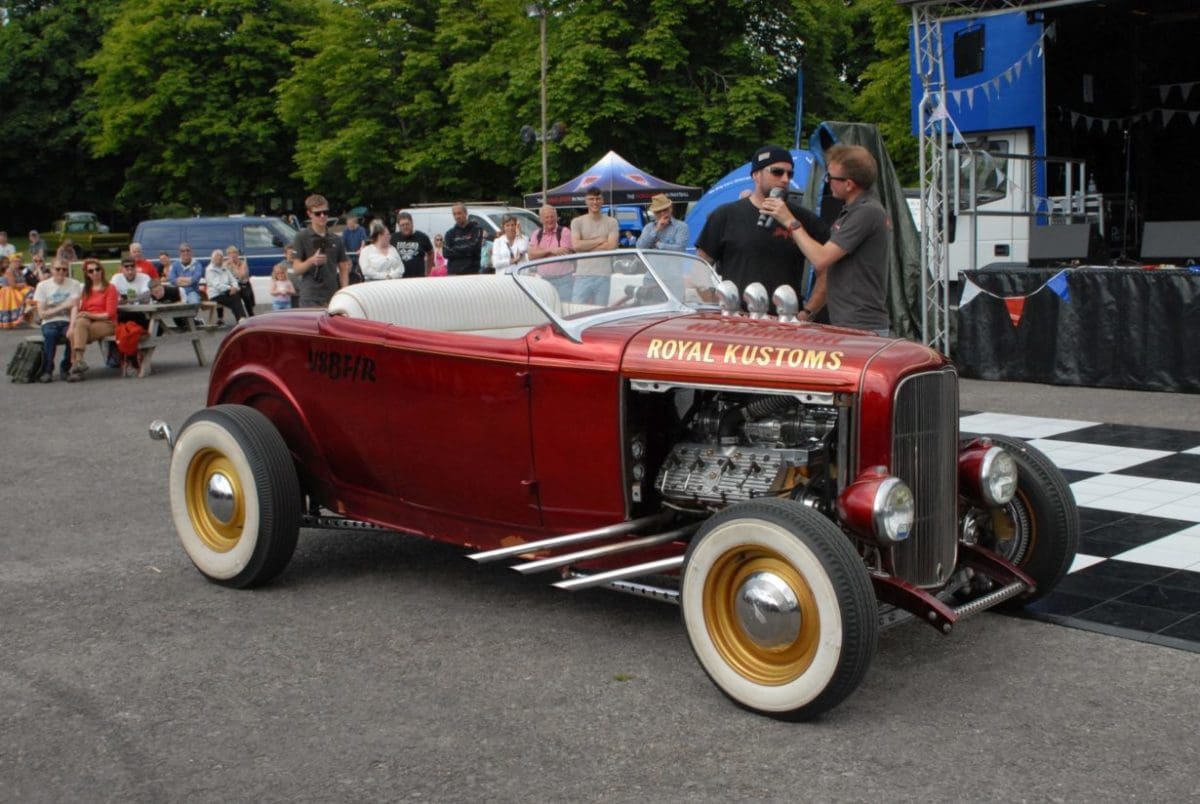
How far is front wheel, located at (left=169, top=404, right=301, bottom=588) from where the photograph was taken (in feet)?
16.5

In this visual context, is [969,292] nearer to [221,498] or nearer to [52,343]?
[221,498]

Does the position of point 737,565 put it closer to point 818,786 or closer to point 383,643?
point 818,786

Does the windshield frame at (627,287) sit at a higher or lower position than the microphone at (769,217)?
lower

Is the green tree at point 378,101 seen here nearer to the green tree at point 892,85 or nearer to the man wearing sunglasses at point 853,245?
the green tree at point 892,85

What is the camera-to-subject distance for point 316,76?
43125mm

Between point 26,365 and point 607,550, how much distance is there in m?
10.8

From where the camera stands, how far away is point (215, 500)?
17.1ft

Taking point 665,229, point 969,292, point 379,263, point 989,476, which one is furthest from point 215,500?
point 969,292

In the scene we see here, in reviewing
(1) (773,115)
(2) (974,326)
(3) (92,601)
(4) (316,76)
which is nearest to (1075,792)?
(3) (92,601)

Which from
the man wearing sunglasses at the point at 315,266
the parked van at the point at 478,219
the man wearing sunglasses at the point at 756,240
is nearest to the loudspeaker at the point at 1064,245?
the man wearing sunglasses at the point at 756,240

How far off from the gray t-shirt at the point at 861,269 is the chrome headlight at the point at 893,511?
76.2 inches

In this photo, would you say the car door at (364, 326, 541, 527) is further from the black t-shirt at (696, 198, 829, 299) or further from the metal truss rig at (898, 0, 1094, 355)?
the metal truss rig at (898, 0, 1094, 355)

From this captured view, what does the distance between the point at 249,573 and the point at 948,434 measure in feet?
9.16

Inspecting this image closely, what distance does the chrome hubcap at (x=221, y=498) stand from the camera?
5.18 metres
